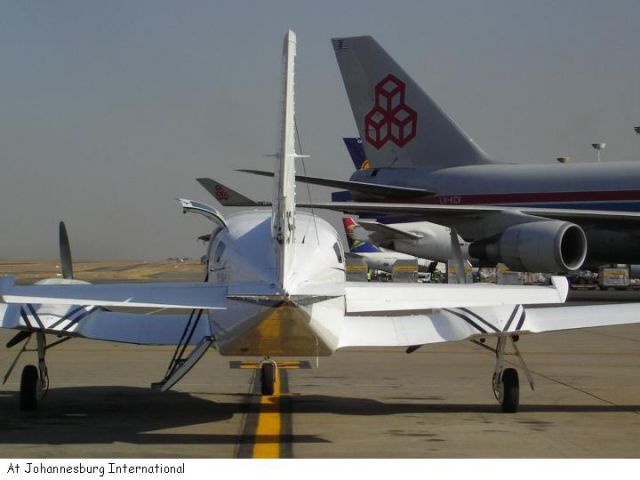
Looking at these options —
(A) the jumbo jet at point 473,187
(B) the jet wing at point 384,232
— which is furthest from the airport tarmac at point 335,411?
(B) the jet wing at point 384,232

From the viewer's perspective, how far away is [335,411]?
34.2ft

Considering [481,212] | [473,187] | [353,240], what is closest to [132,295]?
[481,212]

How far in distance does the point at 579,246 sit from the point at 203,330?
67.2 feet

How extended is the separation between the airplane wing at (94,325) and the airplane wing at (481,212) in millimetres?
18424

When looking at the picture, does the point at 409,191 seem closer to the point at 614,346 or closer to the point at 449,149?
the point at 449,149

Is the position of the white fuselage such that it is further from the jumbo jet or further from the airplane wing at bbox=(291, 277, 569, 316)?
the jumbo jet

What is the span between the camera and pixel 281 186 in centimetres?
791

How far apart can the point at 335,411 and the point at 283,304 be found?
315 cm

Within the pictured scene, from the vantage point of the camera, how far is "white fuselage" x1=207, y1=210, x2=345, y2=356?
7664mm

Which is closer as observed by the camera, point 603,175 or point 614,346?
point 614,346

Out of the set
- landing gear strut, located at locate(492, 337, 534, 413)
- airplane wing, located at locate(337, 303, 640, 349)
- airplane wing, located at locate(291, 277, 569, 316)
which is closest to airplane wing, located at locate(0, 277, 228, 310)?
airplane wing, located at locate(291, 277, 569, 316)

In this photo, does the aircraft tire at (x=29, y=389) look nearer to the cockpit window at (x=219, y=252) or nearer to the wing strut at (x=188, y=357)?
the wing strut at (x=188, y=357)

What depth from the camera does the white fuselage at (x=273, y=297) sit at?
7.66 m

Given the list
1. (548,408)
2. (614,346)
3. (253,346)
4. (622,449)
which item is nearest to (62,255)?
(253,346)
